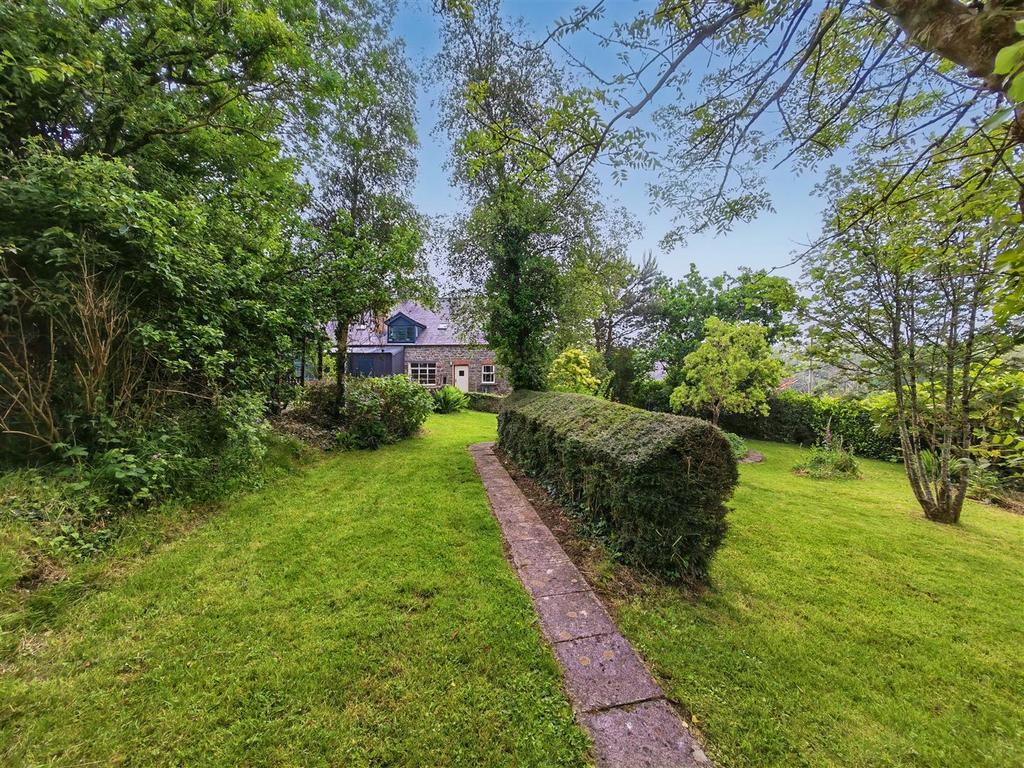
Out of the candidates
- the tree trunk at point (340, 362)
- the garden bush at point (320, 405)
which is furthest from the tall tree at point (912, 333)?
the garden bush at point (320, 405)

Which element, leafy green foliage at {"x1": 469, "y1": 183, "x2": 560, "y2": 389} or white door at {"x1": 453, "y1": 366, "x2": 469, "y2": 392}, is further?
white door at {"x1": 453, "y1": 366, "x2": 469, "y2": 392}

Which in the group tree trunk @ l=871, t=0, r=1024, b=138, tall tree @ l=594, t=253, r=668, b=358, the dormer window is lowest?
tree trunk @ l=871, t=0, r=1024, b=138

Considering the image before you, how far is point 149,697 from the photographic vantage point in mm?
1823

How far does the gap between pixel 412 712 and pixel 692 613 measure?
2040 millimetres

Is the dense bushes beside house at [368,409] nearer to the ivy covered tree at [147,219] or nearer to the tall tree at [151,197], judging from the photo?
the ivy covered tree at [147,219]

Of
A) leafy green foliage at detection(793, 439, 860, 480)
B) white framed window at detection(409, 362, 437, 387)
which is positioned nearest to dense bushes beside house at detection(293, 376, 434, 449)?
leafy green foliage at detection(793, 439, 860, 480)

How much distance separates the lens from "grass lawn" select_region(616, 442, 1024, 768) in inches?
67.9

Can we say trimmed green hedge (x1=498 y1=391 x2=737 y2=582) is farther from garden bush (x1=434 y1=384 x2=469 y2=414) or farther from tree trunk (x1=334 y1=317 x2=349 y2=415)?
garden bush (x1=434 y1=384 x2=469 y2=414)

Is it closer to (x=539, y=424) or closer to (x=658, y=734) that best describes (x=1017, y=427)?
(x=658, y=734)

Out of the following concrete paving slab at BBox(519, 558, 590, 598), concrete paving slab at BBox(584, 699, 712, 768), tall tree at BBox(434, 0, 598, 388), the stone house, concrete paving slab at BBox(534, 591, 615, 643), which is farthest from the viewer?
the stone house

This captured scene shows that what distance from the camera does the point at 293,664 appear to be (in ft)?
6.77

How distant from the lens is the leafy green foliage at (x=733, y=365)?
9.80 m

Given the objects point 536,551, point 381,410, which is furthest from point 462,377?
point 536,551

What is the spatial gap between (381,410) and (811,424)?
1385cm
